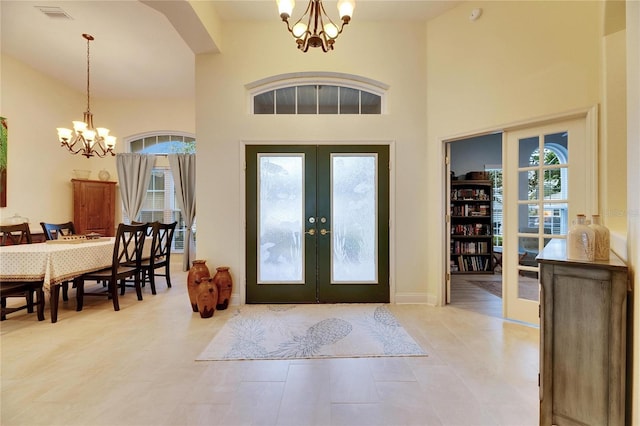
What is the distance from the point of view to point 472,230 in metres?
5.66

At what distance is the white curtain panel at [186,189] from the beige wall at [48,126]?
760 millimetres

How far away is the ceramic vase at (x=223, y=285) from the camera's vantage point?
132 inches

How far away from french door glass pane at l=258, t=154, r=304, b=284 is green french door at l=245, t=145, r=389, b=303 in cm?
1

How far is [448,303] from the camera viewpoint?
365 centimetres

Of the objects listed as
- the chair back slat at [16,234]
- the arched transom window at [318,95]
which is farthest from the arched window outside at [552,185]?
the chair back slat at [16,234]

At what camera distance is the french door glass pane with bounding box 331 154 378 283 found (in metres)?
3.64

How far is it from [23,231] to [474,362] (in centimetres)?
558

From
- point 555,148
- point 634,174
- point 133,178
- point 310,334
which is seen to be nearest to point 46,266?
point 310,334

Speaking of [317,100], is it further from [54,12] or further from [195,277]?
[54,12]

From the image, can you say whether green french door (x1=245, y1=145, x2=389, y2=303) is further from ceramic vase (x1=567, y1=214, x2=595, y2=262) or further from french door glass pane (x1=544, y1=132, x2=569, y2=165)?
ceramic vase (x1=567, y1=214, x2=595, y2=262)

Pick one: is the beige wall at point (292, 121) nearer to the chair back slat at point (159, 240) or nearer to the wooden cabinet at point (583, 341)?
the chair back slat at point (159, 240)

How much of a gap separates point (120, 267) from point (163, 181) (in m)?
2.68

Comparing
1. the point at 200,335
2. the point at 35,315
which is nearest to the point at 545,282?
the point at 200,335

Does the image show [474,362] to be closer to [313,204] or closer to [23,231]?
[313,204]
